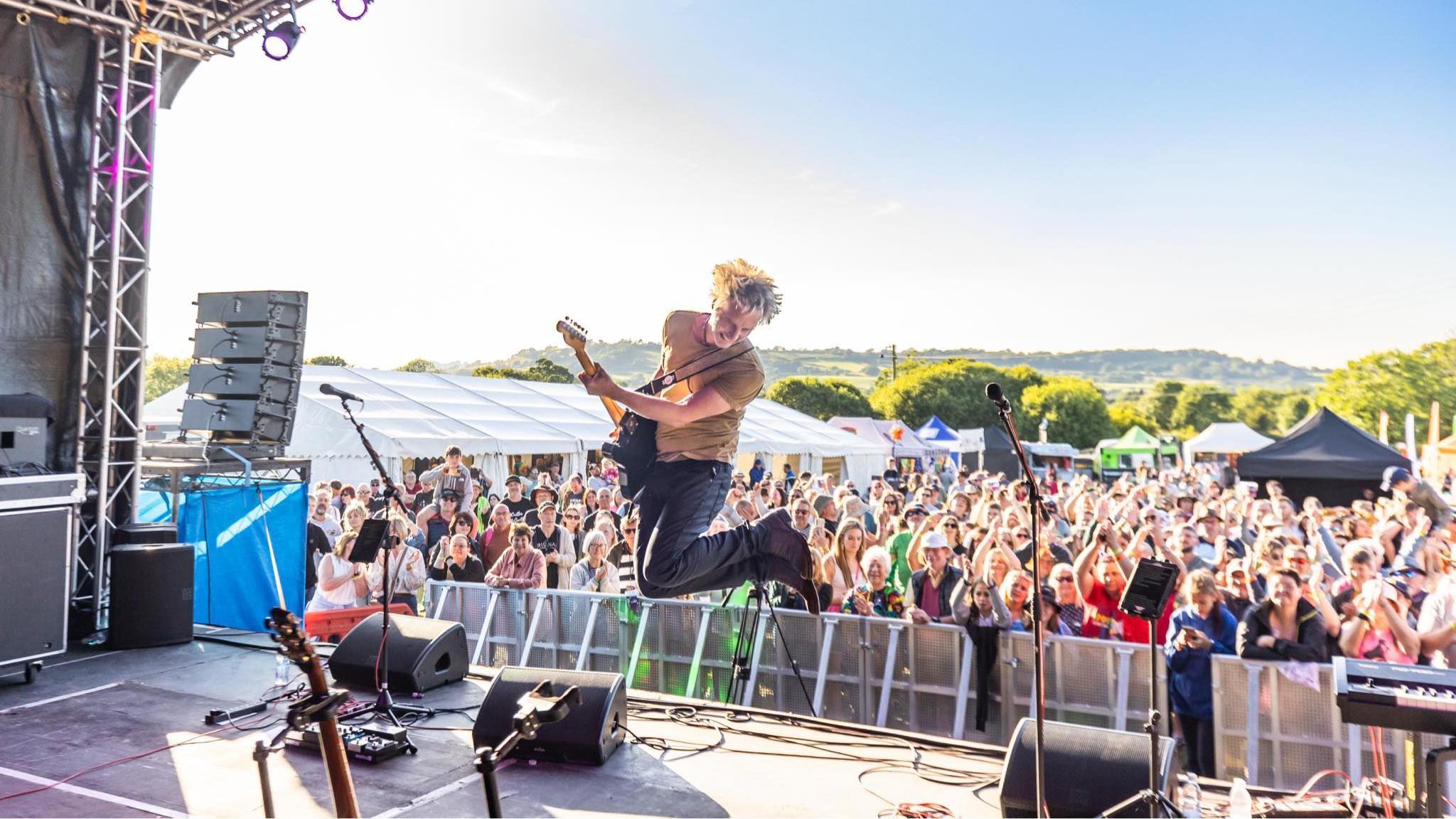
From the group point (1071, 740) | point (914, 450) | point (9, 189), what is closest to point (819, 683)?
point (1071, 740)

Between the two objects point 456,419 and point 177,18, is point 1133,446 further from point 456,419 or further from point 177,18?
point 177,18

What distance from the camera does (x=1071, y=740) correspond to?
3309 millimetres

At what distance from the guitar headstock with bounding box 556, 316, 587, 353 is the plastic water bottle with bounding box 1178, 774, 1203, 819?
262cm

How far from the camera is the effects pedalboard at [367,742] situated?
3.88m

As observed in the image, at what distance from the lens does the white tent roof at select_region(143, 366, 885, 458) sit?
13.0 m

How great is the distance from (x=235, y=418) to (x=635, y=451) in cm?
465

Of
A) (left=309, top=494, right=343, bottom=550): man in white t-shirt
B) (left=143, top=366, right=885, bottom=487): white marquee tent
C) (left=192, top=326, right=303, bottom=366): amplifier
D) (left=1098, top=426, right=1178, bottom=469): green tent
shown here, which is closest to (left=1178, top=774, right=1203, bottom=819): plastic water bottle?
(left=192, top=326, right=303, bottom=366): amplifier

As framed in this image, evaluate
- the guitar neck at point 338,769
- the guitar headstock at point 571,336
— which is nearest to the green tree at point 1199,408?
the guitar headstock at point 571,336

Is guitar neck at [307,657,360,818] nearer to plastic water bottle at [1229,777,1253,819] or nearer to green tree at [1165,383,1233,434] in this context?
plastic water bottle at [1229,777,1253,819]

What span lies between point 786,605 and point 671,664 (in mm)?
830

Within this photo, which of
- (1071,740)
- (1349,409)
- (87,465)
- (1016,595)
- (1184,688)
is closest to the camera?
(1071,740)

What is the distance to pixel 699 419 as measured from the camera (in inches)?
130

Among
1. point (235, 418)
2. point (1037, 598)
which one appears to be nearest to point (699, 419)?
point (1037, 598)

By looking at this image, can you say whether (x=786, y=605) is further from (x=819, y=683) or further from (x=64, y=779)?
(x=64, y=779)
